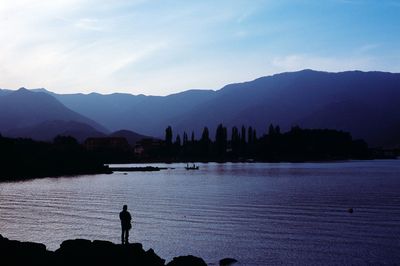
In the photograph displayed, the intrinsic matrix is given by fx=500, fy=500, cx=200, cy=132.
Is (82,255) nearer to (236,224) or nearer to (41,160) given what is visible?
(236,224)

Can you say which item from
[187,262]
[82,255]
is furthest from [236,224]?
[82,255]

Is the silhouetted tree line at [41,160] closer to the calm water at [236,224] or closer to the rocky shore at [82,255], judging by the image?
the calm water at [236,224]

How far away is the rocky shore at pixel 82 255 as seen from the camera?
2855cm

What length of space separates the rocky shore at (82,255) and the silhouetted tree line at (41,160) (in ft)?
407

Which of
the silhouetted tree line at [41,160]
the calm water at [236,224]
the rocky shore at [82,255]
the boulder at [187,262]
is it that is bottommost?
the calm water at [236,224]

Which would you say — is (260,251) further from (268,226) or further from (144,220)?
(144,220)

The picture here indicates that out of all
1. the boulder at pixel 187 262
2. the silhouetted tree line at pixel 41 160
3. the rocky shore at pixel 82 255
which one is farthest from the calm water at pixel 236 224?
the silhouetted tree line at pixel 41 160

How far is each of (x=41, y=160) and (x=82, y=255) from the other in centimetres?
14567

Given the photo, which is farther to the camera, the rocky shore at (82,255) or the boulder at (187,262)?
the boulder at (187,262)

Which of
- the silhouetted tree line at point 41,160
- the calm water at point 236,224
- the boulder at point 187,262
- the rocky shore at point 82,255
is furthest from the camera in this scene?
the silhouetted tree line at point 41,160

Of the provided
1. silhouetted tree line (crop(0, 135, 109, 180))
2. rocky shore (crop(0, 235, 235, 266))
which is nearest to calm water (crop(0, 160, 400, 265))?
rocky shore (crop(0, 235, 235, 266))

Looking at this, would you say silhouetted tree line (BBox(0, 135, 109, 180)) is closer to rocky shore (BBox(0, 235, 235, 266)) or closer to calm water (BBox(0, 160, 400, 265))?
calm water (BBox(0, 160, 400, 265))

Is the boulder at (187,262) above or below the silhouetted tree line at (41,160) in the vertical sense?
below

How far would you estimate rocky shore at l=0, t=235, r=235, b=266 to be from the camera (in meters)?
28.5
